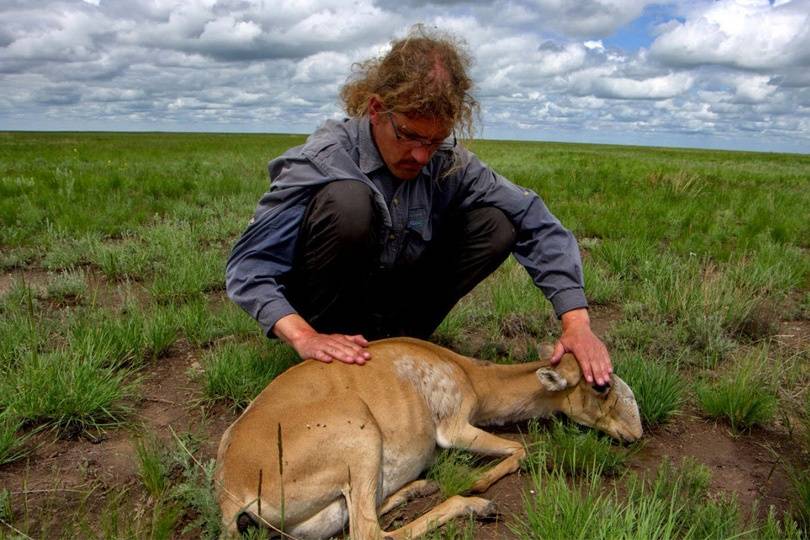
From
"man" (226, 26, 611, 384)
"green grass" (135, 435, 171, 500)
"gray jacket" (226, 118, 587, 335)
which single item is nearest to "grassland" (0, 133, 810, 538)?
"green grass" (135, 435, 171, 500)

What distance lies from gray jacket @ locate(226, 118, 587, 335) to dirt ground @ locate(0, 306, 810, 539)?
0.94 meters

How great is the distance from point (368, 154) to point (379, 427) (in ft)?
5.92

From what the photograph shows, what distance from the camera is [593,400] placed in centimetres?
405

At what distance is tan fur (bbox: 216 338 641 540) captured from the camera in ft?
9.77

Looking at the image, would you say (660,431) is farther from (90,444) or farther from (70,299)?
(70,299)

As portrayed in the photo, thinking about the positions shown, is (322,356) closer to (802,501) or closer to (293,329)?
(293,329)

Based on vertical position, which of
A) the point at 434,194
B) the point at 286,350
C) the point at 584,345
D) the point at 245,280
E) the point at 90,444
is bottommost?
the point at 90,444

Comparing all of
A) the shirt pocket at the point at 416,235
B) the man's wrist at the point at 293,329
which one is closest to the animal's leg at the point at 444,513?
the man's wrist at the point at 293,329

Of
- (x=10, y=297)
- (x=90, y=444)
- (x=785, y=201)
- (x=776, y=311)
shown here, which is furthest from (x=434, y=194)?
(x=785, y=201)

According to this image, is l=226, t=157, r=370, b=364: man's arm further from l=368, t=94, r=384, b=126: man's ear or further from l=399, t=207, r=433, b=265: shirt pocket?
l=399, t=207, r=433, b=265: shirt pocket

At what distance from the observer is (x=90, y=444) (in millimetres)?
3715

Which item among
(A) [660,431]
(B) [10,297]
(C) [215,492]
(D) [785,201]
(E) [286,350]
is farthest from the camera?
(D) [785,201]

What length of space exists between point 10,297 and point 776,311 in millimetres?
6971

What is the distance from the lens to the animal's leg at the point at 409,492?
340cm
